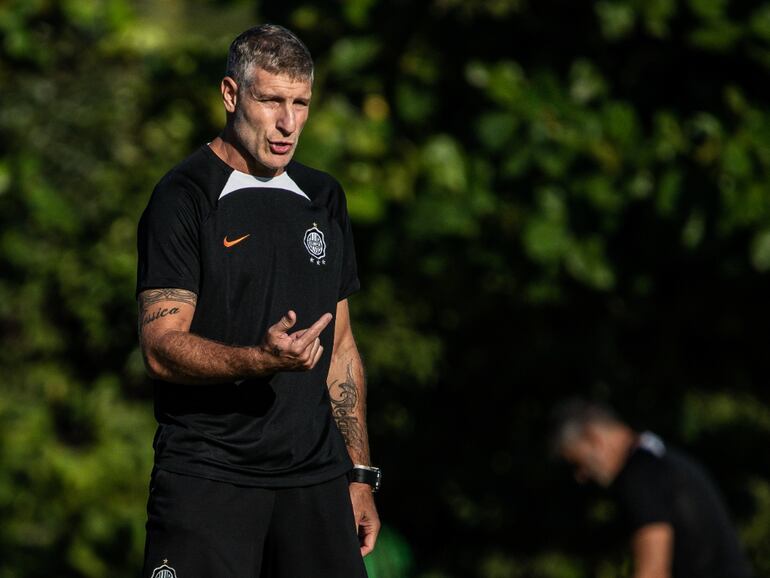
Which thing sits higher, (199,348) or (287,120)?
(287,120)

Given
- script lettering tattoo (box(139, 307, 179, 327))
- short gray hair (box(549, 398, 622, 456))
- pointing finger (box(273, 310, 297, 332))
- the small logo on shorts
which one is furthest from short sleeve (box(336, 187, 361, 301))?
short gray hair (box(549, 398, 622, 456))

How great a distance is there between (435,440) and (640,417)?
5.46ft

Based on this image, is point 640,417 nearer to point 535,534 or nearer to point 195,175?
point 535,534

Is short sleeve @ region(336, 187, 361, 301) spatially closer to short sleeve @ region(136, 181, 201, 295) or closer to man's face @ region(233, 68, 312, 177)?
man's face @ region(233, 68, 312, 177)

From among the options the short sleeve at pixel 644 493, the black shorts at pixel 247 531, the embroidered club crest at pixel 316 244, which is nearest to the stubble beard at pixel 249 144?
the embroidered club crest at pixel 316 244

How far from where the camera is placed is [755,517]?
10.1 metres

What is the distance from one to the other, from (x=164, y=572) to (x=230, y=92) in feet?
3.88

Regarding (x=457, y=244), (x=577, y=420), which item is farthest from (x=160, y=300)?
(x=457, y=244)

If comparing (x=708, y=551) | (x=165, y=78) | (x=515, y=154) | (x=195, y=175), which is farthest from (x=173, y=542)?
(x=165, y=78)

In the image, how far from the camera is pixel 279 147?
11.3ft

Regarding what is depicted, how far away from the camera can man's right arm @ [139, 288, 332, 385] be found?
120 inches

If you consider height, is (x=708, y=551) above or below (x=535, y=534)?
above

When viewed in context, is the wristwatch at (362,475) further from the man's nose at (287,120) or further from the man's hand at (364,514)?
the man's nose at (287,120)

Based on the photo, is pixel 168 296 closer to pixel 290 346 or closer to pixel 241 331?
pixel 241 331
